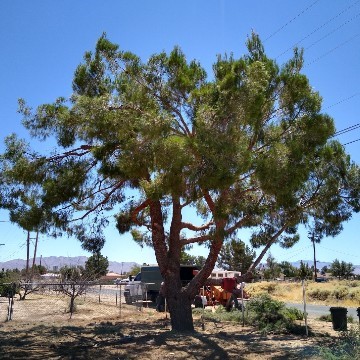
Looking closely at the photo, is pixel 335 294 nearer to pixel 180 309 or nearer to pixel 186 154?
pixel 180 309

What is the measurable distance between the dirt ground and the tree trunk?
0.36 m

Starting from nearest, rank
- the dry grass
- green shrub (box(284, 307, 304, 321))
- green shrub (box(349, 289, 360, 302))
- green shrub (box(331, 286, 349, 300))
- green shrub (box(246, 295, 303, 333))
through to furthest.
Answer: green shrub (box(246, 295, 303, 333))
green shrub (box(284, 307, 304, 321))
the dry grass
green shrub (box(349, 289, 360, 302))
green shrub (box(331, 286, 349, 300))

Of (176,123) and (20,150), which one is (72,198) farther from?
(176,123)

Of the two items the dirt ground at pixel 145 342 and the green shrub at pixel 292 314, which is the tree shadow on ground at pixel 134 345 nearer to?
the dirt ground at pixel 145 342

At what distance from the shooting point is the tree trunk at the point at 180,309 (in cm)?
1565

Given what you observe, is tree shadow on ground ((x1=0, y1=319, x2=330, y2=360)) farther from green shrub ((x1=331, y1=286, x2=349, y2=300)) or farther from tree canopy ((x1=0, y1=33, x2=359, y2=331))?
green shrub ((x1=331, y1=286, x2=349, y2=300))

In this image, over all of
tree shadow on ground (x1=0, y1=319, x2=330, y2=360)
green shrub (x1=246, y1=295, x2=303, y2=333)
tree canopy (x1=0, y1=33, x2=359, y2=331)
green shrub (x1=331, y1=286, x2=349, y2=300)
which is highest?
tree canopy (x1=0, y1=33, x2=359, y2=331)

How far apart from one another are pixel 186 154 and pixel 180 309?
19.8ft

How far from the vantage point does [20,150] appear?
14891mm

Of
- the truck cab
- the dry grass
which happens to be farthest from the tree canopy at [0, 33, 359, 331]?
the dry grass

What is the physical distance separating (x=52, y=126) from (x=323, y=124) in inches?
→ 331

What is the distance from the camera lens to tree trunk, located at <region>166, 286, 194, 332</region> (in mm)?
15648

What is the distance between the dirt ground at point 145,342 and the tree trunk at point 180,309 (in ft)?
1.18

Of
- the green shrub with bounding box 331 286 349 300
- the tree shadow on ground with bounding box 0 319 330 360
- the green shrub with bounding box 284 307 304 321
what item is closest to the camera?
the tree shadow on ground with bounding box 0 319 330 360
